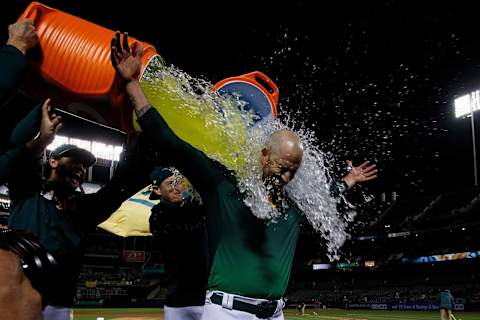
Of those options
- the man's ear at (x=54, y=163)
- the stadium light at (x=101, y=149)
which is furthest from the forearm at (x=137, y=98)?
the stadium light at (x=101, y=149)

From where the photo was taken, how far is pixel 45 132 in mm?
2857

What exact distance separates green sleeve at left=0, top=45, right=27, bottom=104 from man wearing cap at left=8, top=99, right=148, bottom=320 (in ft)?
1.50

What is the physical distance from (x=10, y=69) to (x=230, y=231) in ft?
4.29

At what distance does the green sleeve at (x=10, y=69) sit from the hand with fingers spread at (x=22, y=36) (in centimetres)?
8

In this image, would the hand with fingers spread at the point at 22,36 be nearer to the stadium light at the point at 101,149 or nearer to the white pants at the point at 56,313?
the white pants at the point at 56,313

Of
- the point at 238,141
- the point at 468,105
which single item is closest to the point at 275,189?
the point at 238,141

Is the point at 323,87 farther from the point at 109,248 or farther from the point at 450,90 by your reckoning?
the point at 109,248

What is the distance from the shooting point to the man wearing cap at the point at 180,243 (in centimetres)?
411

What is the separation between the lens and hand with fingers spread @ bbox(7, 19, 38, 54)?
8.42 feet

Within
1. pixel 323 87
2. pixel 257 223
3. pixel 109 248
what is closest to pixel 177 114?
pixel 257 223

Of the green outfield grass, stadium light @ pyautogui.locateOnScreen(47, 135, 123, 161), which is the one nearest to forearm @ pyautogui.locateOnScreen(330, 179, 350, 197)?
the green outfield grass

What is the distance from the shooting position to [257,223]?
2713 millimetres

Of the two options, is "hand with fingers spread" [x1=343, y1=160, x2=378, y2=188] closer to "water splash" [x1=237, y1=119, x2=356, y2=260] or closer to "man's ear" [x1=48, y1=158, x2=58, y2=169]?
"water splash" [x1=237, y1=119, x2=356, y2=260]

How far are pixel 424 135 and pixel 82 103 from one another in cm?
3538
